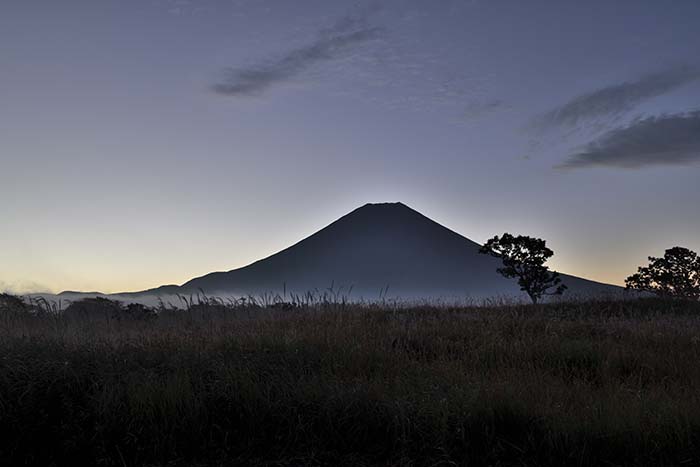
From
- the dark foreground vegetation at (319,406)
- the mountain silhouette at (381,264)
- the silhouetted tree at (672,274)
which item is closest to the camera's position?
the dark foreground vegetation at (319,406)

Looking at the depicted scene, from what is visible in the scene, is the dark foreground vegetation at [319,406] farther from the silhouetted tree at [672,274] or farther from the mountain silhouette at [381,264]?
the mountain silhouette at [381,264]

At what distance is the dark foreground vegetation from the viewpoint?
14.8ft

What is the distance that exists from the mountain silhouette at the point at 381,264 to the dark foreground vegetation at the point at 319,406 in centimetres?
13334

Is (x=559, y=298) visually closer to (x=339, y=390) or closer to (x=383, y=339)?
(x=383, y=339)

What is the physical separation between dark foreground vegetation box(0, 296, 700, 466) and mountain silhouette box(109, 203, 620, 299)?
437ft

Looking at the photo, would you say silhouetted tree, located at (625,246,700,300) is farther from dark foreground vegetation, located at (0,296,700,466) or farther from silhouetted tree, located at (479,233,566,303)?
dark foreground vegetation, located at (0,296,700,466)

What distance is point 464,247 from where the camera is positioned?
162000 mm

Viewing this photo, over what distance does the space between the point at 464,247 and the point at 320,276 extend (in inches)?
1676

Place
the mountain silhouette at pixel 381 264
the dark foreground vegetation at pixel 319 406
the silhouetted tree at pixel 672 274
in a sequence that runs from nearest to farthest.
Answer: the dark foreground vegetation at pixel 319 406 → the silhouetted tree at pixel 672 274 → the mountain silhouette at pixel 381 264

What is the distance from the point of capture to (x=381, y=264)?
173 m

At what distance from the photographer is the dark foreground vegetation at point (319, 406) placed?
4.50 m

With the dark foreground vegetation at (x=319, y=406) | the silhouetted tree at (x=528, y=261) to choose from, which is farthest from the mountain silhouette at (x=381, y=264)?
the dark foreground vegetation at (x=319, y=406)

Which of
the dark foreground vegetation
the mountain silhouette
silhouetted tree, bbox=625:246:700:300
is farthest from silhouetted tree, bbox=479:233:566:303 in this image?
the mountain silhouette

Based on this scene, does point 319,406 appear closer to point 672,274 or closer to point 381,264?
point 672,274
